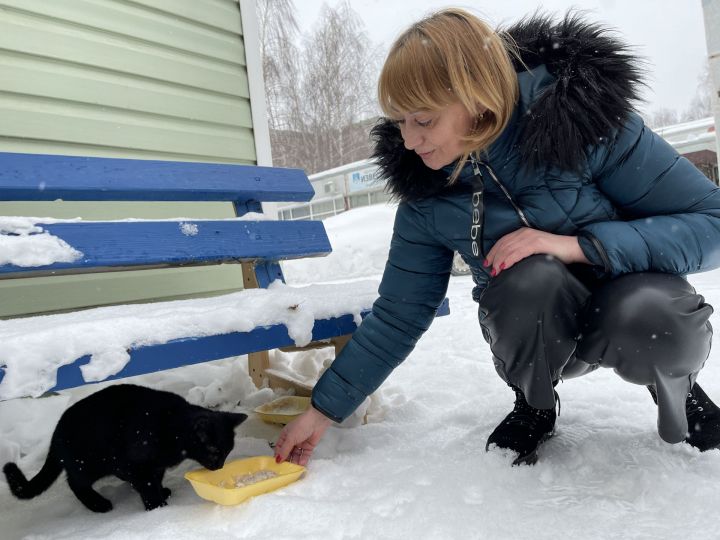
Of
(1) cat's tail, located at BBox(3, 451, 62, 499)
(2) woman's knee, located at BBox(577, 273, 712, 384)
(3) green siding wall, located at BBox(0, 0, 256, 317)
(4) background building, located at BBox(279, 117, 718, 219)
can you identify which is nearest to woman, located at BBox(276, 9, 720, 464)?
(2) woman's knee, located at BBox(577, 273, 712, 384)

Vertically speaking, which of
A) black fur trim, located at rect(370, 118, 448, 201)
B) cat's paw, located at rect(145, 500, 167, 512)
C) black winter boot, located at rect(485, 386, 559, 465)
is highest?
black fur trim, located at rect(370, 118, 448, 201)

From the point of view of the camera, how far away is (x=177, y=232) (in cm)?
209

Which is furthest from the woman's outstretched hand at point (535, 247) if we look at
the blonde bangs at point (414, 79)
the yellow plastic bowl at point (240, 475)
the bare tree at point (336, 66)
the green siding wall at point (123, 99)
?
the bare tree at point (336, 66)

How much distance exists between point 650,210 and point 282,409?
5.27 feet

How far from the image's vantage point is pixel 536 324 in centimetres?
144

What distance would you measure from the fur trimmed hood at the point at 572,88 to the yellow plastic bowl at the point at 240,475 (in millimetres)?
1078

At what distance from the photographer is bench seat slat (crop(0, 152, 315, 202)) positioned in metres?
1.97

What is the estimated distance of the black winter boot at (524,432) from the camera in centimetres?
170

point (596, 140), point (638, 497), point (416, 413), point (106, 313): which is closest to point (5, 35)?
point (106, 313)

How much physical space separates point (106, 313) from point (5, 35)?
7.01 feet

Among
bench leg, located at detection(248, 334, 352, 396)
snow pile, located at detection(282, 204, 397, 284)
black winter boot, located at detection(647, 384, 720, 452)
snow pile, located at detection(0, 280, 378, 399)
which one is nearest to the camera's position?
snow pile, located at detection(0, 280, 378, 399)

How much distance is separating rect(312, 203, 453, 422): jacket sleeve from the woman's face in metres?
0.27

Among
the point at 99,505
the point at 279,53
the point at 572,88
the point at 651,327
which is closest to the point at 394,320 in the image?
the point at 651,327

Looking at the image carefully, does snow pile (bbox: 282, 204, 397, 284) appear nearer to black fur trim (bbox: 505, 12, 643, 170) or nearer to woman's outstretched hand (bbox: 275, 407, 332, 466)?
woman's outstretched hand (bbox: 275, 407, 332, 466)
